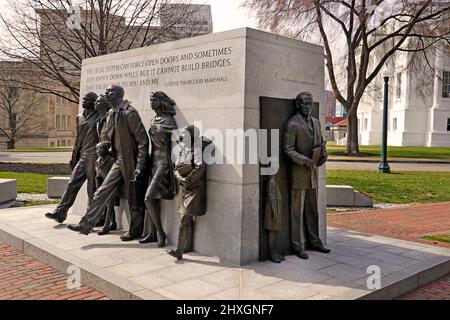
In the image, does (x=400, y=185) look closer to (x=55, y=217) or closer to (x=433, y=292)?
(x=433, y=292)

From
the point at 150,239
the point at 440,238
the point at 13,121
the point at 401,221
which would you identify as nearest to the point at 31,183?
the point at 150,239

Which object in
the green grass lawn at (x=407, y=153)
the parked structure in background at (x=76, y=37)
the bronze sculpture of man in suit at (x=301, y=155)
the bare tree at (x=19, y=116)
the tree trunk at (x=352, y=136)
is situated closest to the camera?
the bronze sculpture of man in suit at (x=301, y=155)

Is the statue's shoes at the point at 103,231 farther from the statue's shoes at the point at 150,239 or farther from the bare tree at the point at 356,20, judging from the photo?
the bare tree at the point at 356,20

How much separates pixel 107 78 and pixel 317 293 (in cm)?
576

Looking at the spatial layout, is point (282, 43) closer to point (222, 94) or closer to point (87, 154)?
point (222, 94)

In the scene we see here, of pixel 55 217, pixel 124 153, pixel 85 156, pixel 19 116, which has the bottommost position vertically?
pixel 55 217

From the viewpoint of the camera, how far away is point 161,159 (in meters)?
6.81

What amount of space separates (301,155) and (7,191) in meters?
9.04

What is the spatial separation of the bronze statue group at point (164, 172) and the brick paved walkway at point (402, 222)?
233 cm

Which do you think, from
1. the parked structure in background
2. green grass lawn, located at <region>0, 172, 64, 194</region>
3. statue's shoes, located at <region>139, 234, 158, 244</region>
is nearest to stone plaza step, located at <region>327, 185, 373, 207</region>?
statue's shoes, located at <region>139, 234, 158, 244</region>

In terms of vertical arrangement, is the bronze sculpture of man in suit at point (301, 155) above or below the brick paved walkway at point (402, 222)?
above

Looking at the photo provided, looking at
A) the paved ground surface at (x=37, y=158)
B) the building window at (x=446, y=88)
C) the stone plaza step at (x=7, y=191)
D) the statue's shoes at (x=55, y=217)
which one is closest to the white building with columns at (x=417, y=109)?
the building window at (x=446, y=88)

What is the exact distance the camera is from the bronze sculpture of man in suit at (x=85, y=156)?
8164 millimetres

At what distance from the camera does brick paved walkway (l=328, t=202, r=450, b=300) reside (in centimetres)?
900
